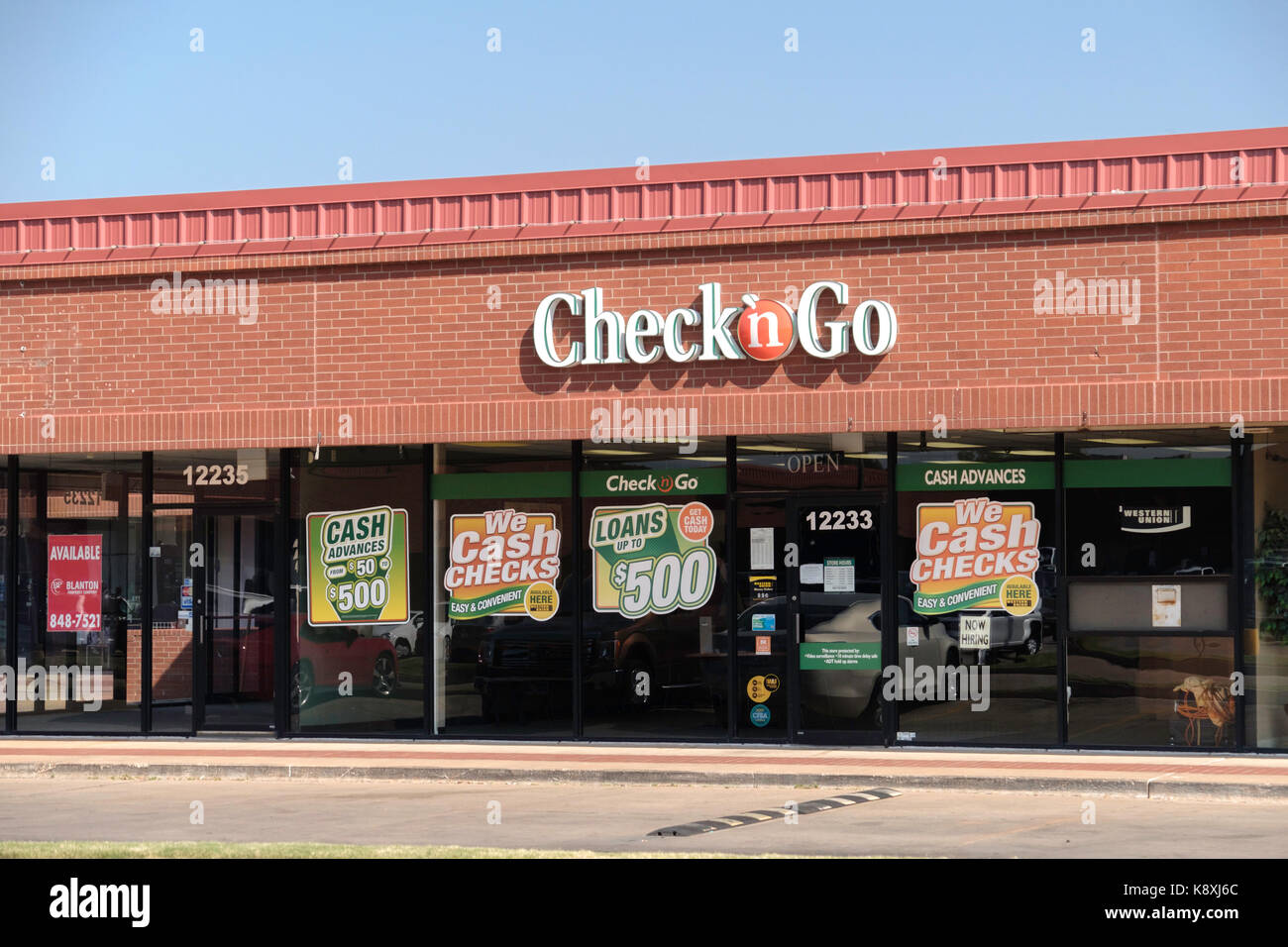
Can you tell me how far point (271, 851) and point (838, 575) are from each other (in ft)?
24.9

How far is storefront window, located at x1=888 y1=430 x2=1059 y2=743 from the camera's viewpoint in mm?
15625

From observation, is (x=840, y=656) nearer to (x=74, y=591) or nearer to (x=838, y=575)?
(x=838, y=575)

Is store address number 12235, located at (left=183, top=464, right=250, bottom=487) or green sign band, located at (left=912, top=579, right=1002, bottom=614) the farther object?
store address number 12235, located at (left=183, top=464, right=250, bottom=487)

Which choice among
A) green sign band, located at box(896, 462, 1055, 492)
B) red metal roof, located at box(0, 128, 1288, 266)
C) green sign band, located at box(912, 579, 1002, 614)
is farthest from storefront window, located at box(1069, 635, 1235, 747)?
red metal roof, located at box(0, 128, 1288, 266)

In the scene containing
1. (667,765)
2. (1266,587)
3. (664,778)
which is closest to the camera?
(664,778)

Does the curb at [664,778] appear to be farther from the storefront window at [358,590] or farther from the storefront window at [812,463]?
the storefront window at [812,463]

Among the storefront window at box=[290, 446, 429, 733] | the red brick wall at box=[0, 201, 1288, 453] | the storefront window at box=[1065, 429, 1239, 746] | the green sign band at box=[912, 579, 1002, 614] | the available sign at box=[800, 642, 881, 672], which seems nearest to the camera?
the red brick wall at box=[0, 201, 1288, 453]

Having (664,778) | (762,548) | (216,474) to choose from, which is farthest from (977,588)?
(216,474)

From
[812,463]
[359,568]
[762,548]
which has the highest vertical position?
[812,463]

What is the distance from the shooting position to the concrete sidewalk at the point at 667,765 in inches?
Result: 530

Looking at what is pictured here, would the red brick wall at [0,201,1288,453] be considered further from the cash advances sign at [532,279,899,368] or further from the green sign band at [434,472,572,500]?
the green sign band at [434,472,572,500]

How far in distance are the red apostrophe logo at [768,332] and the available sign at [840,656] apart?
2.92m

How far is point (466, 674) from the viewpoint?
17125mm

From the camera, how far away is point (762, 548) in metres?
16.3
